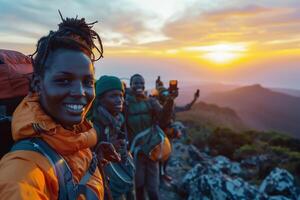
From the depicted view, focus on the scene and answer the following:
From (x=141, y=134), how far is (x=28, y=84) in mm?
3824

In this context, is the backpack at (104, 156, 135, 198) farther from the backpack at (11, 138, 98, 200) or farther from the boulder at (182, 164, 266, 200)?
the boulder at (182, 164, 266, 200)

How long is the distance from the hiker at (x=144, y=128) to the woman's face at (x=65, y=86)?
3.89 meters

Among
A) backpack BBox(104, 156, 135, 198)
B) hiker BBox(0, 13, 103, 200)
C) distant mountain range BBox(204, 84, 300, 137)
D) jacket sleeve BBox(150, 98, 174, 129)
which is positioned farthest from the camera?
distant mountain range BBox(204, 84, 300, 137)

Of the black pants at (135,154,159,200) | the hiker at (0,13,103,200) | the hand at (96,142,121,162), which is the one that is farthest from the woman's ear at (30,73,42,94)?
the black pants at (135,154,159,200)

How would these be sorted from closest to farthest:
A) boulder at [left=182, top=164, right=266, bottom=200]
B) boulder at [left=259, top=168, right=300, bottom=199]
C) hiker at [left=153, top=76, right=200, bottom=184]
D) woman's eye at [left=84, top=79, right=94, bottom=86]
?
1. woman's eye at [left=84, top=79, right=94, bottom=86]
2. boulder at [left=182, top=164, right=266, bottom=200]
3. boulder at [left=259, top=168, right=300, bottom=199]
4. hiker at [left=153, top=76, right=200, bottom=184]

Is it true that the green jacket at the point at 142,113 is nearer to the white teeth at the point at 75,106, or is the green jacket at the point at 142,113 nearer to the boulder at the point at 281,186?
the boulder at the point at 281,186

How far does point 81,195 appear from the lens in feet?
6.15

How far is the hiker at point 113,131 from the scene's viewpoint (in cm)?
360

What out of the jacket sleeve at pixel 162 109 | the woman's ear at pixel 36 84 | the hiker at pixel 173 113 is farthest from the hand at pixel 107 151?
the hiker at pixel 173 113

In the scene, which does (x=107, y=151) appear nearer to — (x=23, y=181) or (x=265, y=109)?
(x=23, y=181)

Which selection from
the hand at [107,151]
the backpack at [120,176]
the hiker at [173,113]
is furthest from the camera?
the hiker at [173,113]

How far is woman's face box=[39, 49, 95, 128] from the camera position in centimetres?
195

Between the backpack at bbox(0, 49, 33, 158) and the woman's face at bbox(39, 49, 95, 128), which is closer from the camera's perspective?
the woman's face at bbox(39, 49, 95, 128)

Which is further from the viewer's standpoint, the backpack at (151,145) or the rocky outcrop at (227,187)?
the rocky outcrop at (227,187)
